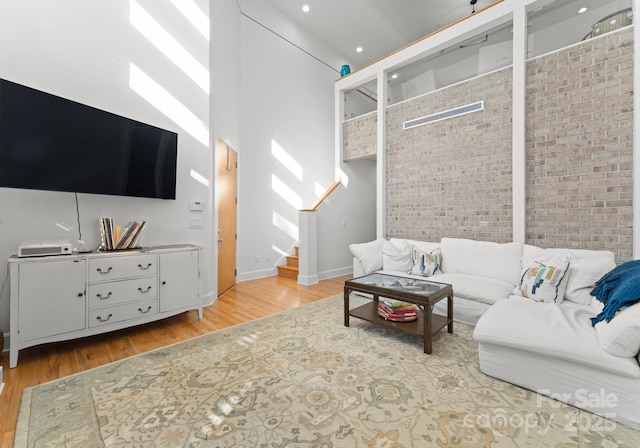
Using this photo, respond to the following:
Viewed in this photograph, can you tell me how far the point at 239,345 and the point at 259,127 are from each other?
13.5 ft

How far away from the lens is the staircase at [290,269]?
5.20 meters

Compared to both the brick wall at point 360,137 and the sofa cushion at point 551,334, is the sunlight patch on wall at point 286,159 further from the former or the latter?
the sofa cushion at point 551,334

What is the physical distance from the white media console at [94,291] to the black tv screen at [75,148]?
0.65 metres

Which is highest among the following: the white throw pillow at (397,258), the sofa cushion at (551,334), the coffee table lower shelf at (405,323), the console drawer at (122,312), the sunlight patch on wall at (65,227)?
the sunlight patch on wall at (65,227)

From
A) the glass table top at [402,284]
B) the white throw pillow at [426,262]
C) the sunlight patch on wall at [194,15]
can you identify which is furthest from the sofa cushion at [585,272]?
the sunlight patch on wall at [194,15]

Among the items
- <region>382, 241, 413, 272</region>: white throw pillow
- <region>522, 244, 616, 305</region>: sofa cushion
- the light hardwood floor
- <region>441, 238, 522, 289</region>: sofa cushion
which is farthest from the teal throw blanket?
the light hardwood floor

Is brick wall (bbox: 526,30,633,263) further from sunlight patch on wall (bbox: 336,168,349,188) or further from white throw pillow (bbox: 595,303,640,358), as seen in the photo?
sunlight patch on wall (bbox: 336,168,349,188)

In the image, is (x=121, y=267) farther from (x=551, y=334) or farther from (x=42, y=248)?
(x=551, y=334)

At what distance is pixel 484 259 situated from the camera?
3.38 metres

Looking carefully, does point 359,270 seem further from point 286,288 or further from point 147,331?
point 147,331

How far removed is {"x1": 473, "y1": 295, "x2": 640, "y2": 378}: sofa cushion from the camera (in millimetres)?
1536

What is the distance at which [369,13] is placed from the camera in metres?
5.61

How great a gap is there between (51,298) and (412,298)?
289 centimetres

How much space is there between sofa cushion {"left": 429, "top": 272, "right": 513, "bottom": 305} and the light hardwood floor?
1756mm
